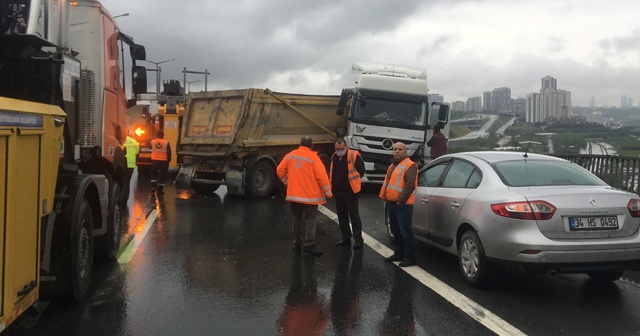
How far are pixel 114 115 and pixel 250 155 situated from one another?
6242mm

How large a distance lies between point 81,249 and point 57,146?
118cm

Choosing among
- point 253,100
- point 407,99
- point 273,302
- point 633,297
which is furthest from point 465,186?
point 407,99

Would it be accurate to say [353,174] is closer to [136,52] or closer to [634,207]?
[634,207]

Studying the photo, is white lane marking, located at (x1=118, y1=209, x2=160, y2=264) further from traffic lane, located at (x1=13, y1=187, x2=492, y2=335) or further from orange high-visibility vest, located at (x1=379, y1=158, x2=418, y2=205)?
orange high-visibility vest, located at (x1=379, y1=158, x2=418, y2=205)

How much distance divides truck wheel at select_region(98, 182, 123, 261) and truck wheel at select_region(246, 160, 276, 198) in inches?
237

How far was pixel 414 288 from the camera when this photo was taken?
583cm

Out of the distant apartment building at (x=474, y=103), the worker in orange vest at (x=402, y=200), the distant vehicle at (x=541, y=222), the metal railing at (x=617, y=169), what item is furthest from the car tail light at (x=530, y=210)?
the distant apartment building at (x=474, y=103)

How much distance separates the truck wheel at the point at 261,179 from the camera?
13499mm

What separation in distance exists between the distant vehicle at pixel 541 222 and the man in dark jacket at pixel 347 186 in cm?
180

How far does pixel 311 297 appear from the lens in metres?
5.52

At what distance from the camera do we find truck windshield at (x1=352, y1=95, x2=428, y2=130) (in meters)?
15.1

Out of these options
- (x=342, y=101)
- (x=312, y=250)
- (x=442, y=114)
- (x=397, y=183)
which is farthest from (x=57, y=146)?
(x=442, y=114)

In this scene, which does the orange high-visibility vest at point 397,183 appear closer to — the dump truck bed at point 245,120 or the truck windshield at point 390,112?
the dump truck bed at point 245,120

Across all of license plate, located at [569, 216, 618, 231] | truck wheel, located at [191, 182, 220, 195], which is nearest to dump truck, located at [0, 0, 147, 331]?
license plate, located at [569, 216, 618, 231]
